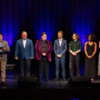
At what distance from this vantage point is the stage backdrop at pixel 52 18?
23.1 feet

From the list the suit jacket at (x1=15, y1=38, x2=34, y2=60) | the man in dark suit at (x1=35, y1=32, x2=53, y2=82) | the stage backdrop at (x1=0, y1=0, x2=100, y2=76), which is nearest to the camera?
the suit jacket at (x1=15, y1=38, x2=34, y2=60)

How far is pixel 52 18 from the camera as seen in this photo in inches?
279

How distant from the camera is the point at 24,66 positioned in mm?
5266

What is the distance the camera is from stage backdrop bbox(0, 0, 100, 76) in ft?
23.1

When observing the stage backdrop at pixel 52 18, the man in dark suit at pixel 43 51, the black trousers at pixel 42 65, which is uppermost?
the stage backdrop at pixel 52 18

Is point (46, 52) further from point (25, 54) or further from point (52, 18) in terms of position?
point (52, 18)

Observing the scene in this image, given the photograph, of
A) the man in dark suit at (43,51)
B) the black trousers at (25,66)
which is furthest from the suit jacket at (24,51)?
the man in dark suit at (43,51)

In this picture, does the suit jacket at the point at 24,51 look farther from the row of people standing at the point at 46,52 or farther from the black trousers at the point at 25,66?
the black trousers at the point at 25,66

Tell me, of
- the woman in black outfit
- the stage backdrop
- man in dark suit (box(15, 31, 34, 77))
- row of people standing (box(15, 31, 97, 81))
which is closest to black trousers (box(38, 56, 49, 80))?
row of people standing (box(15, 31, 97, 81))

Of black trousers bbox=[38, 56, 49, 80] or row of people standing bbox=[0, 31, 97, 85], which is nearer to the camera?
row of people standing bbox=[0, 31, 97, 85]

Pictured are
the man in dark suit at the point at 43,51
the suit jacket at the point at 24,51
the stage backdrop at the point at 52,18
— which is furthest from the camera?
the stage backdrop at the point at 52,18

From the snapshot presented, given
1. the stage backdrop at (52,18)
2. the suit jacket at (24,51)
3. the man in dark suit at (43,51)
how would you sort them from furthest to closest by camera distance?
1. the stage backdrop at (52,18)
2. the man in dark suit at (43,51)
3. the suit jacket at (24,51)

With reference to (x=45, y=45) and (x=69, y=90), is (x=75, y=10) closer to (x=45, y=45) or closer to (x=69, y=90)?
(x=45, y=45)

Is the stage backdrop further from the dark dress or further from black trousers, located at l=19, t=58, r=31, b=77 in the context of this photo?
black trousers, located at l=19, t=58, r=31, b=77
